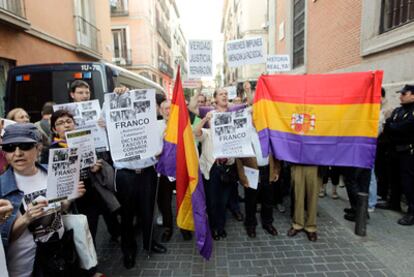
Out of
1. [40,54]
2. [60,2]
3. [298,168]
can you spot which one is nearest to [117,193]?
[298,168]

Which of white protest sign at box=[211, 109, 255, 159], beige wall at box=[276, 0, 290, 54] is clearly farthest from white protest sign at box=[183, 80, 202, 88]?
beige wall at box=[276, 0, 290, 54]

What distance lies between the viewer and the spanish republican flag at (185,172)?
3.14 m

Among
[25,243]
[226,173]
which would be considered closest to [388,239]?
[226,173]

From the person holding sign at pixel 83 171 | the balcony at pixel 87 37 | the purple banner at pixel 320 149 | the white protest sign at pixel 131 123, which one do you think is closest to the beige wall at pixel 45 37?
the balcony at pixel 87 37

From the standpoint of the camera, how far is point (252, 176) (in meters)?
3.73

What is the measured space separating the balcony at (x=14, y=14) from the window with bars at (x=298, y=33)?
10206 mm

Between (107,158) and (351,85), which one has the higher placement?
(351,85)

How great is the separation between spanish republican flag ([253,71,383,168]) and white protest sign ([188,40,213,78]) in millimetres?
1199

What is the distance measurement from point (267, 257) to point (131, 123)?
7.51 ft

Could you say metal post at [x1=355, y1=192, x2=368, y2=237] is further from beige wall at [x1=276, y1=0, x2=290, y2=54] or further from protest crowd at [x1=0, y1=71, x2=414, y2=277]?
beige wall at [x1=276, y1=0, x2=290, y2=54]

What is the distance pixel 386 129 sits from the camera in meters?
4.46

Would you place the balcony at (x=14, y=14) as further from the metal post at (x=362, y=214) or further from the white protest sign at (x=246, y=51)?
the metal post at (x=362, y=214)

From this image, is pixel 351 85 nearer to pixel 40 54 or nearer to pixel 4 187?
pixel 4 187

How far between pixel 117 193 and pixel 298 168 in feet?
8.03
